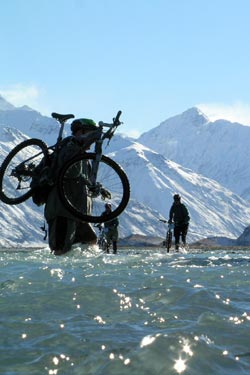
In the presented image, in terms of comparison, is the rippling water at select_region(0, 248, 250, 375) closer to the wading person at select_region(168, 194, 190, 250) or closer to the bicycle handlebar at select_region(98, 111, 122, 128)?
the bicycle handlebar at select_region(98, 111, 122, 128)

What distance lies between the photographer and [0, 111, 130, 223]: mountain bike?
455 inches

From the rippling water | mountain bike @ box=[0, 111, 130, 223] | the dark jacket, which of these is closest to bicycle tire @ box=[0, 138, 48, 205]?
mountain bike @ box=[0, 111, 130, 223]

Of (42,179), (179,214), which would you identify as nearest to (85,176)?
(42,179)

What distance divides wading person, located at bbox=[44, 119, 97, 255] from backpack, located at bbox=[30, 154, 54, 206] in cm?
17

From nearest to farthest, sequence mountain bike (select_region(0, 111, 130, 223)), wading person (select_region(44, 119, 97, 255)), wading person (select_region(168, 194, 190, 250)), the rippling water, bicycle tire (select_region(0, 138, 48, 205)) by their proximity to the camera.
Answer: the rippling water
mountain bike (select_region(0, 111, 130, 223))
wading person (select_region(44, 119, 97, 255))
bicycle tire (select_region(0, 138, 48, 205))
wading person (select_region(168, 194, 190, 250))

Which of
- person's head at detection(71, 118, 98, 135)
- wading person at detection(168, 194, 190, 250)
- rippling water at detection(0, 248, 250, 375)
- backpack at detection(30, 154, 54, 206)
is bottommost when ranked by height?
wading person at detection(168, 194, 190, 250)

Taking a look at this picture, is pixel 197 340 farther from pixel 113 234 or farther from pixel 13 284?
pixel 113 234

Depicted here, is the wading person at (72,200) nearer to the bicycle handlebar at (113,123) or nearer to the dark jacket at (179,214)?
the bicycle handlebar at (113,123)

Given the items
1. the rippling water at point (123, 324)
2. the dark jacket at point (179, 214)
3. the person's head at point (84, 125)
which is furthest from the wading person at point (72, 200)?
the dark jacket at point (179, 214)

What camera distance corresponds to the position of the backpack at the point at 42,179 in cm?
1236

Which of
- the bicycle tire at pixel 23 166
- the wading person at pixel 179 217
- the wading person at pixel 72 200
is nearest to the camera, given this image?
the wading person at pixel 72 200

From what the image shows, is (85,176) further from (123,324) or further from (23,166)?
(123,324)

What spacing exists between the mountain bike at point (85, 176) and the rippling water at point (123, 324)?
122 inches

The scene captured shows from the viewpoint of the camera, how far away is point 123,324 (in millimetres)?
5238
